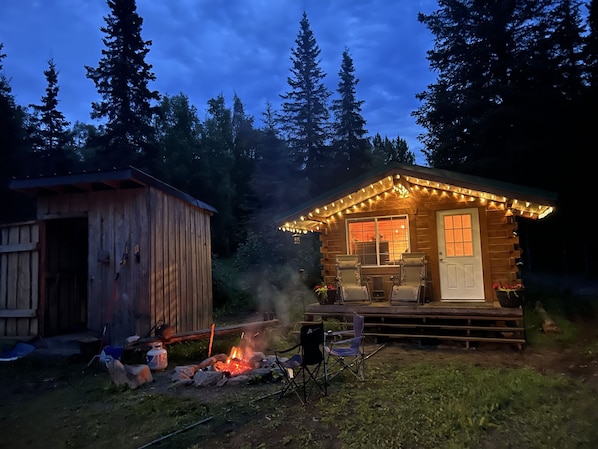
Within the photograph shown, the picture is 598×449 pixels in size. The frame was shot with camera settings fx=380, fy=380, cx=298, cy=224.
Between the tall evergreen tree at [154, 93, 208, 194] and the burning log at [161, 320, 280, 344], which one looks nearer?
the burning log at [161, 320, 280, 344]

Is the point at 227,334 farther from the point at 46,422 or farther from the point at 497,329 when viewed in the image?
the point at 497,329

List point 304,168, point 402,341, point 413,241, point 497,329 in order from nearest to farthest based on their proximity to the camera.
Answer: point 497,329, point 402,341, point 413,241, point 304,168

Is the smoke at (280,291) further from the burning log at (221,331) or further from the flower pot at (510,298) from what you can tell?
the flower pot at (510,298)

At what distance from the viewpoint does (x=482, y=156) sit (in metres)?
16.9

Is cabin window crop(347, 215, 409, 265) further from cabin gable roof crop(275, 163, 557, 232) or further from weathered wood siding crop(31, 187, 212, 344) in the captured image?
weathered wood siding crop(31, 187, 212, 344)

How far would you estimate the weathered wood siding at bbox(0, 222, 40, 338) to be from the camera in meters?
7.13

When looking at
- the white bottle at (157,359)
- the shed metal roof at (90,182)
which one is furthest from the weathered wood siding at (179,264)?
the white bottle at (157,359)

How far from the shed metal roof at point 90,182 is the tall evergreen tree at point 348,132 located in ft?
56.2

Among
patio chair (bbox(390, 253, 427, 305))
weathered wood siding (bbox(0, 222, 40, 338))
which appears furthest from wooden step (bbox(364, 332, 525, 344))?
weathered wood siding (bbox(0, 222, 40, 338))

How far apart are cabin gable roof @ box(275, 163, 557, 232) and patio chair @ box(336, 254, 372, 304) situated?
130cm

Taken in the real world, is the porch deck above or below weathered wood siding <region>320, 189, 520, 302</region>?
below

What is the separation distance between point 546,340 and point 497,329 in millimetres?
1142

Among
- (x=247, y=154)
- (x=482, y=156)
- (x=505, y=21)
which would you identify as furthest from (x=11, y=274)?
(x=247, y=154)

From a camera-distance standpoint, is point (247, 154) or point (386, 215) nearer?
point (386, 215)
